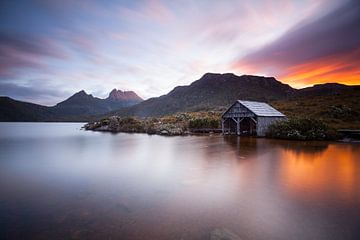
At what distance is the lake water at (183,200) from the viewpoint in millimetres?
6840

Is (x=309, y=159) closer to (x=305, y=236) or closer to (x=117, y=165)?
(x=305, y=236)

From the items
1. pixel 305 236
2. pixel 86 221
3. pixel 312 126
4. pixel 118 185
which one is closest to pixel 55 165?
pixel 118 185

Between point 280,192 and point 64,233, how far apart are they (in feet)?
30.9

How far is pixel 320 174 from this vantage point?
43.9 ft

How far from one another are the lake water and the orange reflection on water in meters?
0.05

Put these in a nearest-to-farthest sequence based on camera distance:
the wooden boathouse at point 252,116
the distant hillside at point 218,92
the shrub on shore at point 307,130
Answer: the shrub on shore at point 307,130, the wooden boathouse at point 252,116, the distant hillside at point 218,92

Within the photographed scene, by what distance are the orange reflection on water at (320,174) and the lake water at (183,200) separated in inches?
2.1

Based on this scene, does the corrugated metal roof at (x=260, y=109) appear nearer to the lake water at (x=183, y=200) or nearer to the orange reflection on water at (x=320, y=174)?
the orange reflection on water at (x=320, y=174)

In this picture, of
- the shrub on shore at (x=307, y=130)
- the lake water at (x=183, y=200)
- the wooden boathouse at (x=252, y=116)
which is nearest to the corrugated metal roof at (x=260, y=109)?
the wooden boathouse at (x=252, y=116)

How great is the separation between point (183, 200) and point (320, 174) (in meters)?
9.69

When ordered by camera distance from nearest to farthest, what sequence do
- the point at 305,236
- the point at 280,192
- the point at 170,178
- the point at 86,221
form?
the point at 305,236 < the point at 86,221 < the point at 280,192 < the point at 170,178

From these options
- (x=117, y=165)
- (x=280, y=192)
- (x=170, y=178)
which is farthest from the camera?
(x=117, y=165)

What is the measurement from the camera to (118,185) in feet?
39.0

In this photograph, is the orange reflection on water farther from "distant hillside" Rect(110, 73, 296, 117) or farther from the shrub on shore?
"distant hillside" Rect(110, 73, 296, 117)
